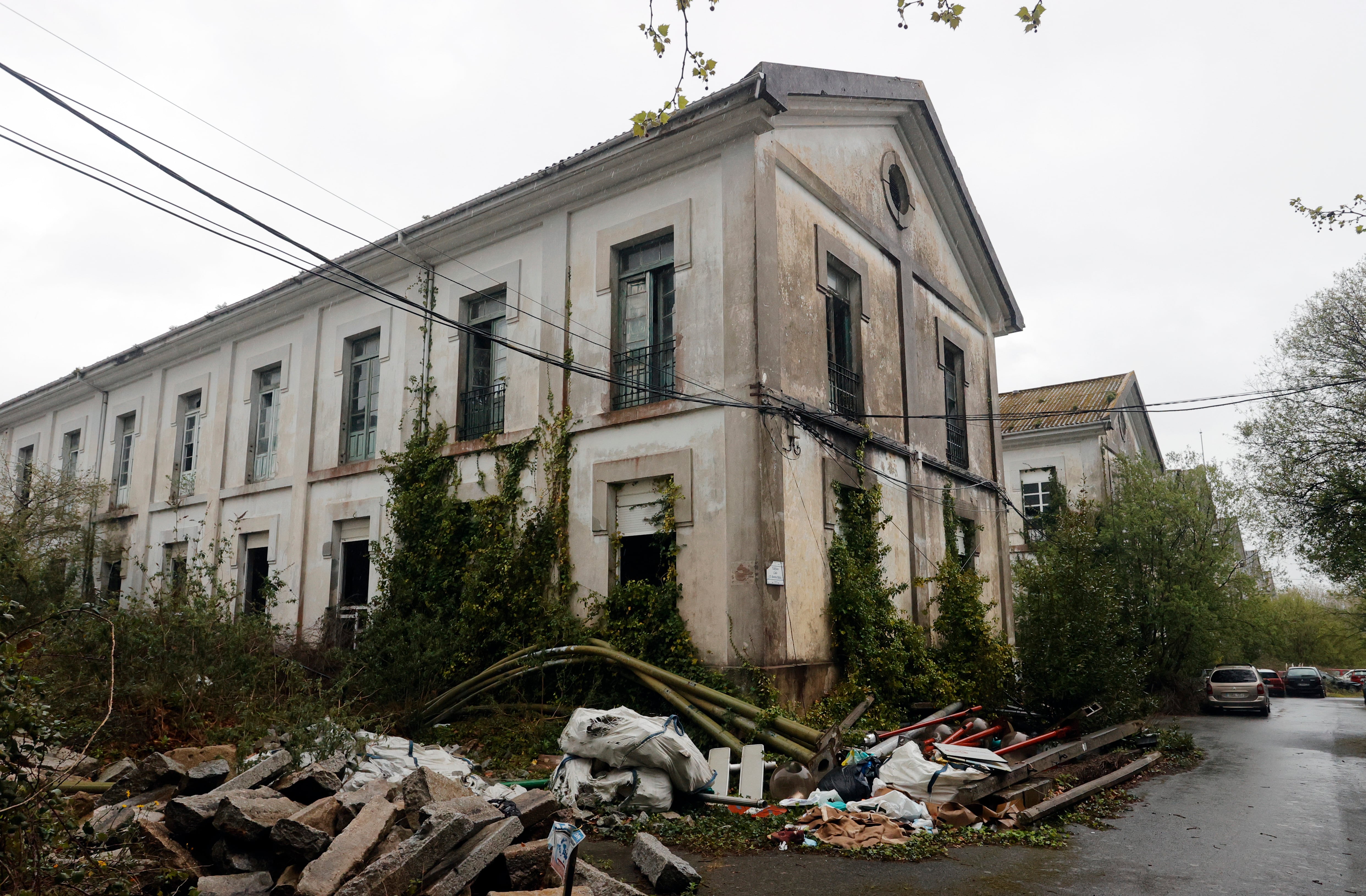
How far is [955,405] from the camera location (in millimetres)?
17156

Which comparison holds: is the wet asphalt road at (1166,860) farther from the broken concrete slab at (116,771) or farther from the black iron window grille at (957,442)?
the black iron window grille at (957,442)

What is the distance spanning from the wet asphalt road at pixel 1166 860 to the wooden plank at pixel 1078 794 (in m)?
0.25

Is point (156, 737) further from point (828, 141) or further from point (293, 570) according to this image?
point (828, 141)

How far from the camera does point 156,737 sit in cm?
825

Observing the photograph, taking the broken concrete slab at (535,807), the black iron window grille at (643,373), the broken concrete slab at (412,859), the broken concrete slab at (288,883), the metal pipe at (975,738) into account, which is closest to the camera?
the broken concrete slab at (412,859)

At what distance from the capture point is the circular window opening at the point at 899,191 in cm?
1517

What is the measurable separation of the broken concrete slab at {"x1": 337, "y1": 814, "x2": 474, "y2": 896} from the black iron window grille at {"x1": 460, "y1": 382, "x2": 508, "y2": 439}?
8.66 m

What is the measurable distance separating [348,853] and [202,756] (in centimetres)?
270

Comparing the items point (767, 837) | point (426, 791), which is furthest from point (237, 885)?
point (767, 837)

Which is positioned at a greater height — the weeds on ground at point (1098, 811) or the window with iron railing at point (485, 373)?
the window with iron railing at point (485, 373)

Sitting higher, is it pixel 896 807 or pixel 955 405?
pixel 955 405

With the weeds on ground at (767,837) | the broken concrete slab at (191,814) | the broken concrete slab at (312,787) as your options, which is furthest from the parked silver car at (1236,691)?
the broken concrete slab at (191,814)

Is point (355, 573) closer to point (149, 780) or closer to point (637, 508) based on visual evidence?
point (637, 508)

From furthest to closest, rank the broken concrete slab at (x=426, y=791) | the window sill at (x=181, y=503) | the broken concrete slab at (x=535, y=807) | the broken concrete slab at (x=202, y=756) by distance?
1. the window sill at (x=181, y=503)
2. the broken concrete slab at (x=202, y=756)
3. the broken concrete slab at (x=426, y=791)
4. the broken concrete slab at (x=535, y=807)
